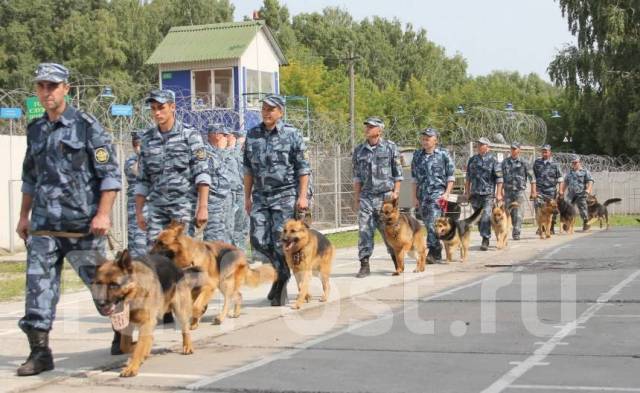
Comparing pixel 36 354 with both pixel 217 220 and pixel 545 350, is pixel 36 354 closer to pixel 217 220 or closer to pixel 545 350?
pixel 545 350

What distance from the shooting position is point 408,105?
7712 cm

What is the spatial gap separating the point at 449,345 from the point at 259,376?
1.77 m

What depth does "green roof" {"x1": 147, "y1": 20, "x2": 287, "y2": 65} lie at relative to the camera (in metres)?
39.3

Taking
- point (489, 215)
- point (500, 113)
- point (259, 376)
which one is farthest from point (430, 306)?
point (500, 113)

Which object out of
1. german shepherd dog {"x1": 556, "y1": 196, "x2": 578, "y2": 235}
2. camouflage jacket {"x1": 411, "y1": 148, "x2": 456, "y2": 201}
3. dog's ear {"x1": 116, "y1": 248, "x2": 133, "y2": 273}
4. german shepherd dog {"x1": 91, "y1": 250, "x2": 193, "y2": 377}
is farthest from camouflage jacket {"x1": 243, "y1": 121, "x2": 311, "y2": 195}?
german shepherd dog {"x1": 556, "y1": 196, "x2": 578, "y2": 235}

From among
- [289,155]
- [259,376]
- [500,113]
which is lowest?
[259,376]

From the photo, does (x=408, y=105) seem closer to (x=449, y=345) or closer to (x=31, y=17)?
(x=31, y=17)

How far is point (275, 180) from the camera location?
9.45m

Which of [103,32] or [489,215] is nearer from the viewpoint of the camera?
[489,215]

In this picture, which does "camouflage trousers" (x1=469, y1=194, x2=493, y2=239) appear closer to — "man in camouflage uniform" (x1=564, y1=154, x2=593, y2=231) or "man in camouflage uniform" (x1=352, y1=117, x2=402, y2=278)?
"man in camouflage uniform" (x1=352, y1=117, x2=402, y2=278)

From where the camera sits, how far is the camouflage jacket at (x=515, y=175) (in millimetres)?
19906

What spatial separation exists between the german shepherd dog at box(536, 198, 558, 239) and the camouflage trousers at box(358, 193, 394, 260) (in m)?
9.01

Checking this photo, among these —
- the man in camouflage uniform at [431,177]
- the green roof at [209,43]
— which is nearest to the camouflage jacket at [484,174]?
the man in camouflage uniform at [431,177]

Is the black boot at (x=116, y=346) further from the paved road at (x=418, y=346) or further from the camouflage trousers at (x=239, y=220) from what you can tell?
the camouflage trousers at (x=239, y=220)
